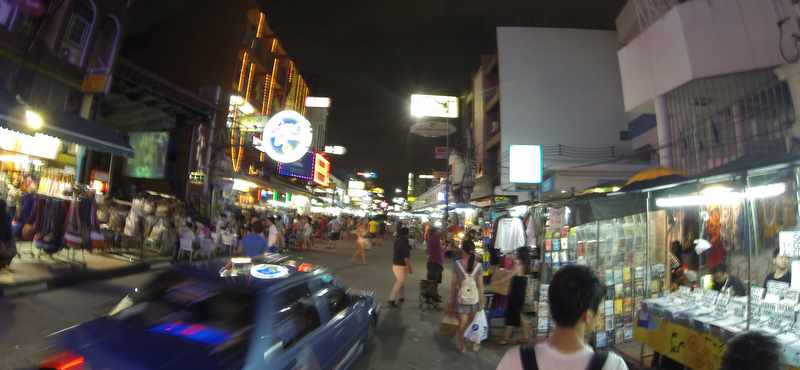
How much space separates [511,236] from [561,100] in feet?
49.8

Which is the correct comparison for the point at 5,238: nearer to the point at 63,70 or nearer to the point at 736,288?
the point at 63,70

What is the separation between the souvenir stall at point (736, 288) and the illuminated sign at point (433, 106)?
1417 cm

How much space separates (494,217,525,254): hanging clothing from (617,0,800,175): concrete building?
14.6 feet

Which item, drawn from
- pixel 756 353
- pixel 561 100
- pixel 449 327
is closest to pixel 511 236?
pixel 449 327

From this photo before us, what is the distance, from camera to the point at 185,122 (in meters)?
16.4

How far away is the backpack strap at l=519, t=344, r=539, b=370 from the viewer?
5.82 feet

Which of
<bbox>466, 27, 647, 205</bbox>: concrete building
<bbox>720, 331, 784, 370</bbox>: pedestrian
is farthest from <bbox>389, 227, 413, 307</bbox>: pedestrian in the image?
<bbox>466, 27, 647, 205</bbox>: concrete building

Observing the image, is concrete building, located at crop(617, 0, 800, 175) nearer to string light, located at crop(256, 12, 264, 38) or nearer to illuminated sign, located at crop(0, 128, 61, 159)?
illuminated sign, located at crop(0, 128, 61, 159)

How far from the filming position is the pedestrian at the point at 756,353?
215 cm

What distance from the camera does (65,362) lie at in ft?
8.96

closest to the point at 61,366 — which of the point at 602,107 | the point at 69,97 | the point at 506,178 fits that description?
the point at 69,97

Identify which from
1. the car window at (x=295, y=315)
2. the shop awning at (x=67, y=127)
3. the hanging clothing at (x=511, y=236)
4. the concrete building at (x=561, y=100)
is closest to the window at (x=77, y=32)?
the shop awning at (x=67, y=127)

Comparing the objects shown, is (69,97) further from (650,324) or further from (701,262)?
(701,262)

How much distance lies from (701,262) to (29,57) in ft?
57.3
